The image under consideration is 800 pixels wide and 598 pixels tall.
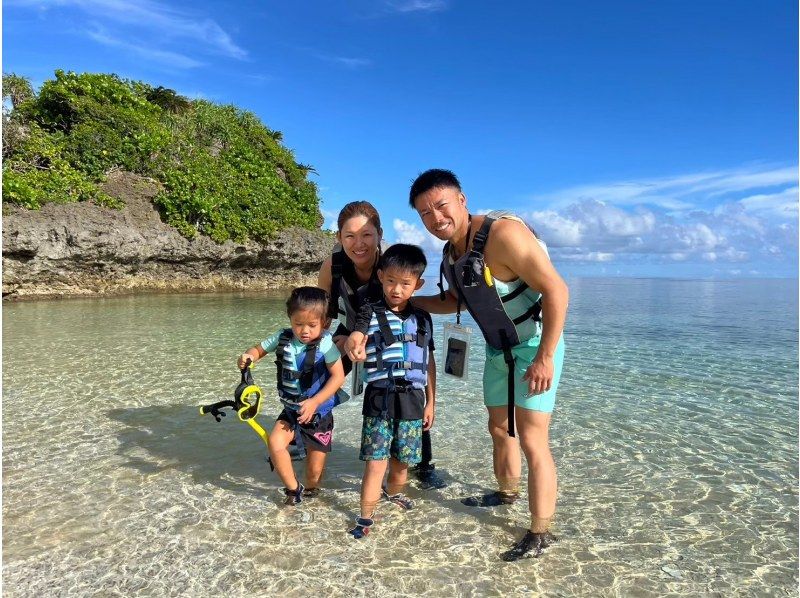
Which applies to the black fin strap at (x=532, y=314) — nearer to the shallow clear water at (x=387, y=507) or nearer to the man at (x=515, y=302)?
the man at (x=515, y=302)

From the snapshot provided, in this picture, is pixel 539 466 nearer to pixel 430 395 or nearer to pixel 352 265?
pixel 430 395

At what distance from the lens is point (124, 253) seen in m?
18.7

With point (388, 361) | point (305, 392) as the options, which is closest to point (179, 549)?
point (305, 392)

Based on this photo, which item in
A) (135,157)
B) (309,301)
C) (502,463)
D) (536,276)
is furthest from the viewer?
(135,157)

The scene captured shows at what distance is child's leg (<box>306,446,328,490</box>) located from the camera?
389 centimetres

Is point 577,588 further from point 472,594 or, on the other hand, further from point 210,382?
point 210,382

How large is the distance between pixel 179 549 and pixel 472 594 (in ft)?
5.83

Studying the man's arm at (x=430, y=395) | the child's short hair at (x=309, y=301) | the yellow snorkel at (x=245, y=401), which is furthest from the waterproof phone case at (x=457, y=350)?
the yellow snorkel at (x=245, y=401)

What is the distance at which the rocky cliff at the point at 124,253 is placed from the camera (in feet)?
55.5

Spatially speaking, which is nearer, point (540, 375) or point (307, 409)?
point (540, 375)

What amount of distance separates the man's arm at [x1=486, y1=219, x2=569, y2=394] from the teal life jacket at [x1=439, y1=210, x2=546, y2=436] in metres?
0.09

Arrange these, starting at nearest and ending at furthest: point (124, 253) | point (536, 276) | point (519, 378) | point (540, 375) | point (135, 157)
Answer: point (536, 276) → point (540, 375) → point (519, 378) → point (124, 253) → point (135, 157)

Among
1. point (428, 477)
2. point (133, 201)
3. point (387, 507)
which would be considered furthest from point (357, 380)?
point (133, 201)

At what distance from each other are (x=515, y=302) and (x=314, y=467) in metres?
1.98
